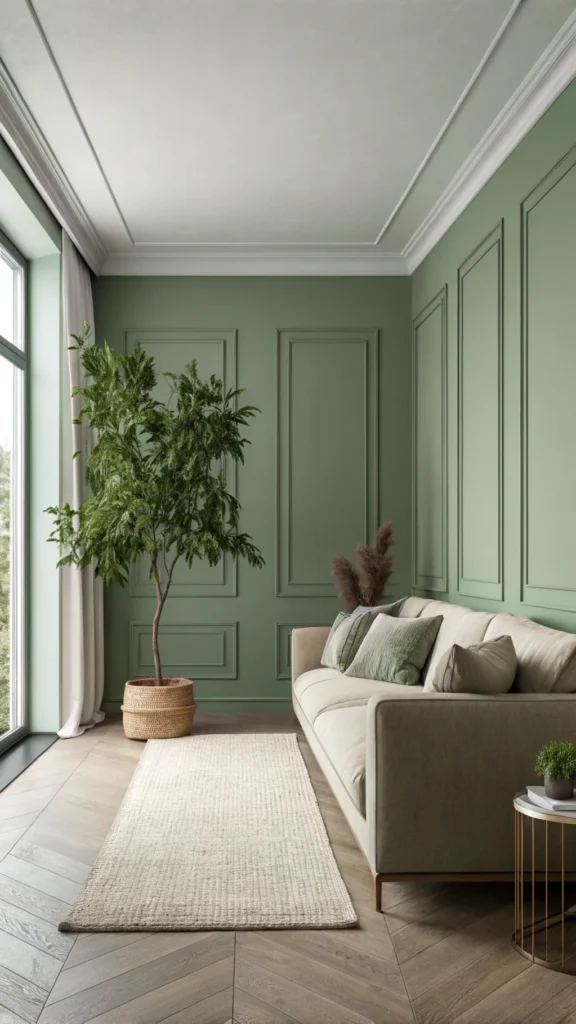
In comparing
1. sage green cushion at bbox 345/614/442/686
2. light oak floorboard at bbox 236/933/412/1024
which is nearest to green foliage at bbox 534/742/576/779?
light oak floorboard at bbox 236/933/412/1024

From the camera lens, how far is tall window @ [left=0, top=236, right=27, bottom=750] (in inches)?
183

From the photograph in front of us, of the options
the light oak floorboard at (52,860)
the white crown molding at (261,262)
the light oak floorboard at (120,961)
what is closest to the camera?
the light oak floorboard at (120,961)

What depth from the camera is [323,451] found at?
5.83 metres

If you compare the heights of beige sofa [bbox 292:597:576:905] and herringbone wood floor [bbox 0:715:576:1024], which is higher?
beige sofa [bbox 292:597:576:905]

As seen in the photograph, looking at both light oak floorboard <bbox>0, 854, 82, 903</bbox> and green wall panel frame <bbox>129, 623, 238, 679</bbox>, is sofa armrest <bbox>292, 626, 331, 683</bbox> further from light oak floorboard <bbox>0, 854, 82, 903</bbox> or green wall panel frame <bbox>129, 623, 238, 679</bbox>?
light oak floorboard <bbox>0, 854, 82, 903</bbox>

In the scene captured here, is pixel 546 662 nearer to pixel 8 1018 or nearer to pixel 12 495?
pixel 8 1018

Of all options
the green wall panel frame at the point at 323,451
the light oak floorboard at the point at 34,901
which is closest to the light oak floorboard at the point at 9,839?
the light oak floorboard at the point at 34,901

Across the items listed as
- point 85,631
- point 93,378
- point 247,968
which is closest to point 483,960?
point 247,968

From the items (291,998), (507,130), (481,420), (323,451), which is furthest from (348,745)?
(323,451)

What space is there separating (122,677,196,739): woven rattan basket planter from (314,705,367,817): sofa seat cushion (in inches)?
54.5

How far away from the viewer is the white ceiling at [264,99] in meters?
3.17

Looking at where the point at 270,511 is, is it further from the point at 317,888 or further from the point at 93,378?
the point at 317,888

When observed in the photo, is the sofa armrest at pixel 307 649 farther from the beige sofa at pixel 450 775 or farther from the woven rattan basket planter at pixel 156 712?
the beige sofa at pixel 450 775

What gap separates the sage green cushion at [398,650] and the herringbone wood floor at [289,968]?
128 centimetres
